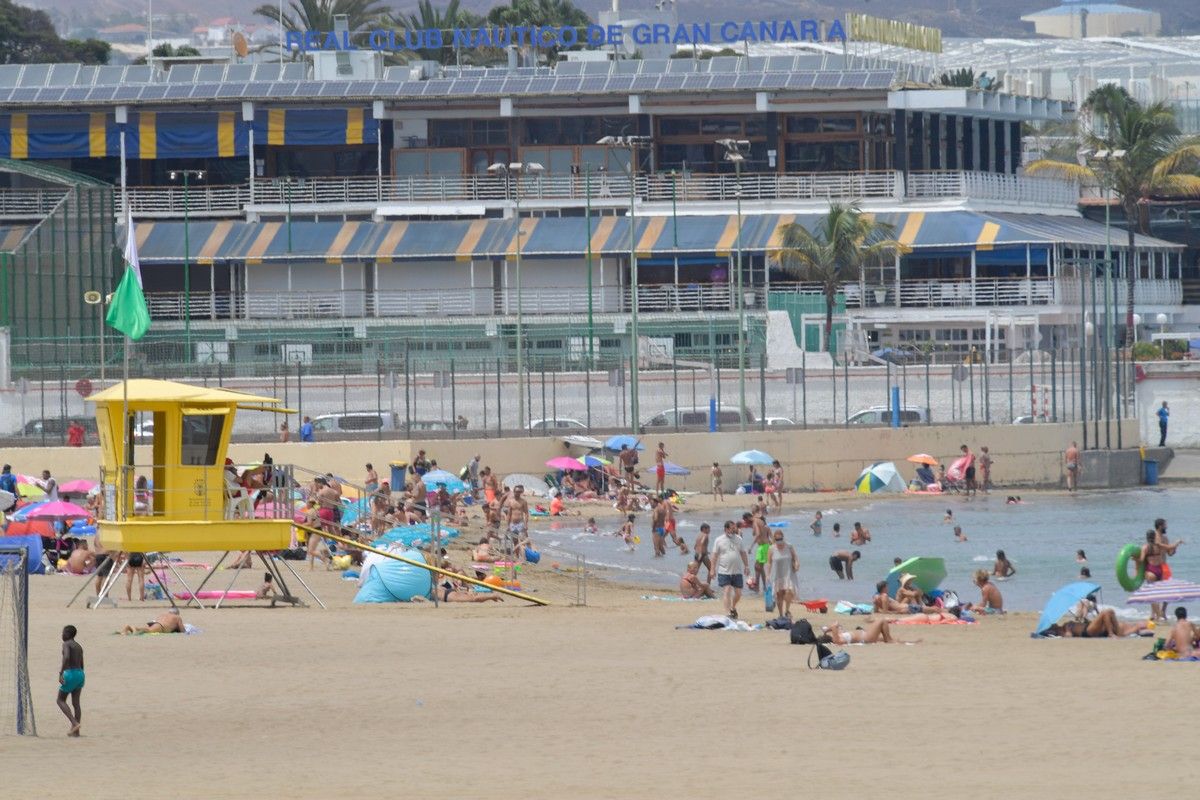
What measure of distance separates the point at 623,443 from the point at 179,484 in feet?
68.7

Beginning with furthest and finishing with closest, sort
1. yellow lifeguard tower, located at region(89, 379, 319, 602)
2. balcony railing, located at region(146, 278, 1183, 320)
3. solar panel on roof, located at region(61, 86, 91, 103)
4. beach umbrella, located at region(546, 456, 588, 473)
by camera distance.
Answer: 1. solar panel on roof, located at region(61, 86, 91, 103)
2. balcony railing, located at region(146, 278, 1183, 320)
3. beach umbrella, located at region(546, 456, 588, 473)
4. yellow lifeguard tower, located at region(89, 379, 319, 602)

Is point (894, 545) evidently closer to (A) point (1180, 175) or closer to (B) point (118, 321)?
(B) point (118, 321)

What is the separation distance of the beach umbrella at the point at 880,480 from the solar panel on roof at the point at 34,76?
133 feet

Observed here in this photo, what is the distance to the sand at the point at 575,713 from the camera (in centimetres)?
1583

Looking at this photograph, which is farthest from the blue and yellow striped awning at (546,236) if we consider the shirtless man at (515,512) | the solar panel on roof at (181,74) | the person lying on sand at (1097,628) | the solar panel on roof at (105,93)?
the person lying on sand at (1097,628)

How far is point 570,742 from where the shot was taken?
17625mm

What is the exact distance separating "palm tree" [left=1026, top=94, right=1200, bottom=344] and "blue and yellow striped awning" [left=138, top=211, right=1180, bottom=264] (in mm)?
3090

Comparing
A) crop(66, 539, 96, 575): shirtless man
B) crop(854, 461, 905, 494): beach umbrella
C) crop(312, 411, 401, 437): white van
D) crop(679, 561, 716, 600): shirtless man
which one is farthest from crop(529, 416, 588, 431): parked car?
crop(66, 539, 96, 575): shirtless man

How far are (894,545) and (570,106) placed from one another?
126 ft

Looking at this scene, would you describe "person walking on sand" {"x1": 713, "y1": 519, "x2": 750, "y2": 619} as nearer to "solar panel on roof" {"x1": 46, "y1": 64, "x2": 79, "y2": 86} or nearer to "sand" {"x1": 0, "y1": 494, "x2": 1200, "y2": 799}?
"sand" {"x1": 0, "y1": 494, "x2": 1200, "y2": 799}

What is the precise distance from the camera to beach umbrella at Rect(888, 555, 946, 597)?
2852 centimetres

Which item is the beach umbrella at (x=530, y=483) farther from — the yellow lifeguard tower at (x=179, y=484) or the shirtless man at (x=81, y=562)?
the yellow lifeguard tower at (x=179, y=484)

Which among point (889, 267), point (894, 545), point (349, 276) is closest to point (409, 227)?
point (349, 276)

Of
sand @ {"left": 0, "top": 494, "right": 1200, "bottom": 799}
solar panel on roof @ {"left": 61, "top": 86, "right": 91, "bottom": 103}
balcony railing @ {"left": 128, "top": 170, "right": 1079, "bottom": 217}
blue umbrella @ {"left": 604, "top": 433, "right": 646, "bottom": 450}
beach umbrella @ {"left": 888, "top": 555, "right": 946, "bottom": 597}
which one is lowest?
sand @ {"left": 0, "top": 494, "right": 1200, "bottom": 799}
